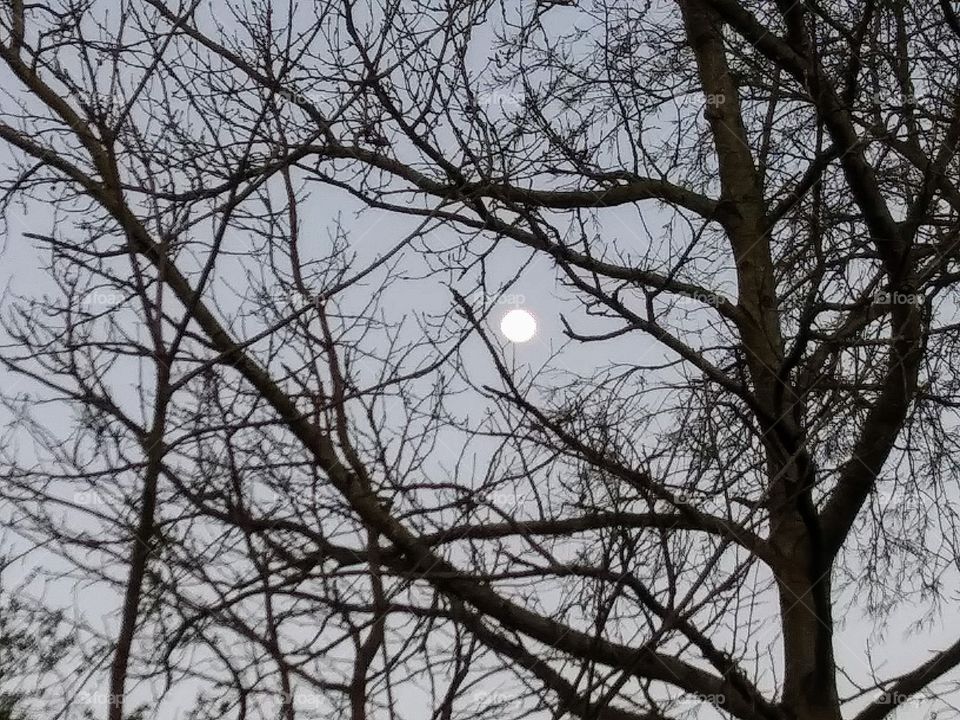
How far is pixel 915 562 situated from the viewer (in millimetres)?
5430

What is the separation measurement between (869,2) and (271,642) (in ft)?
9.38

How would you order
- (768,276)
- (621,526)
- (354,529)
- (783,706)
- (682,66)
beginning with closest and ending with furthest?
(621,526) < (354,529) < (783,706) < (768,276) < (682,66)

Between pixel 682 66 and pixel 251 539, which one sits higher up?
pixel 682 66

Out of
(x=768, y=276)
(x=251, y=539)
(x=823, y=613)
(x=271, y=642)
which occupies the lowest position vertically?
(x=271, y=642)

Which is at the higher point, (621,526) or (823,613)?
(823,613)

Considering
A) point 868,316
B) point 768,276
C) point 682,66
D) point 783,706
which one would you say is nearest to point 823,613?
point 783,706

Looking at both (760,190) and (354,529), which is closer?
(354,529)

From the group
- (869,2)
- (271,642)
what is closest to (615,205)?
(869,2)

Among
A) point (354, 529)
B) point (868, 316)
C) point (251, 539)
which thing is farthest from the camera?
point (868, 316)

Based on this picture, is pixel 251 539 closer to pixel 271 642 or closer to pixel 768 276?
pixel 271 642

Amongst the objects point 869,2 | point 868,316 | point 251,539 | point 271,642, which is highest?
point 869,2

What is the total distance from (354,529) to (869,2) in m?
2.48

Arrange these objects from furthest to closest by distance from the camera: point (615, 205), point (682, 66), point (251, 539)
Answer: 1. point (682, 66)
2. point (615, 205)
3. point (251, 539)

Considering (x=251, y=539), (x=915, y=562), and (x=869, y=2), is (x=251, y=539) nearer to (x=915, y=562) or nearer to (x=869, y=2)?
(x=869, y=2)
